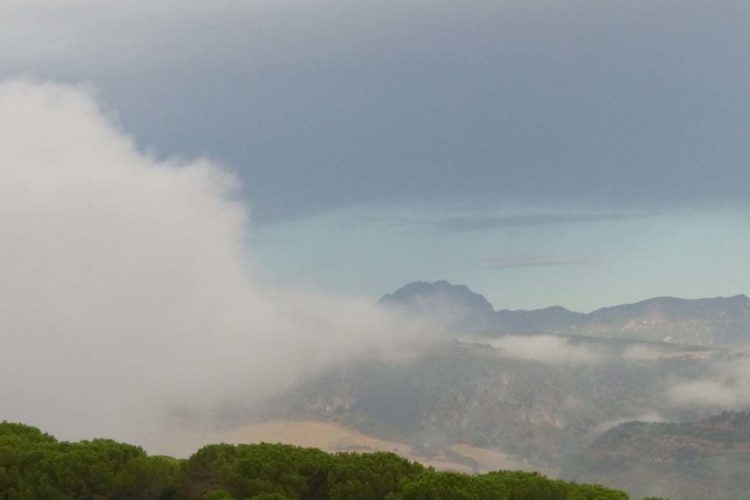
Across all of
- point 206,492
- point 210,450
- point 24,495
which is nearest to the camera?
point 24,495

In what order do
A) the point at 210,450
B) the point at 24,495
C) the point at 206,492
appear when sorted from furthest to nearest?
1. the point at 210,450
2. the point at 206,492
3. the point at 24,495

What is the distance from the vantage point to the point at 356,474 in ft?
194

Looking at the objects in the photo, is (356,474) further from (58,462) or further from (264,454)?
(58,462)

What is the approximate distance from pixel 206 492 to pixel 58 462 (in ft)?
35.6

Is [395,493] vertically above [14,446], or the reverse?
[14,446]

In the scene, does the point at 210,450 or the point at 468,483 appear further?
the point at 210,450

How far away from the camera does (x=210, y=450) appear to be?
65062 mm

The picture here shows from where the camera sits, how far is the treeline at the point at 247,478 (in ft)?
182

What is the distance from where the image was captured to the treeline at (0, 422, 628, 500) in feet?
182

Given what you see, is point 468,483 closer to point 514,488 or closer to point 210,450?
point 514,488

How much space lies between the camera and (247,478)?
191 feet

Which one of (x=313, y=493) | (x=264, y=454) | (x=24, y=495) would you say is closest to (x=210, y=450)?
(x=264, y=454)

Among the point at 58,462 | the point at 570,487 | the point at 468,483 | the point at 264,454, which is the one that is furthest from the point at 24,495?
the point at 570,487

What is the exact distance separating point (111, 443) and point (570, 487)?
35984 mm
